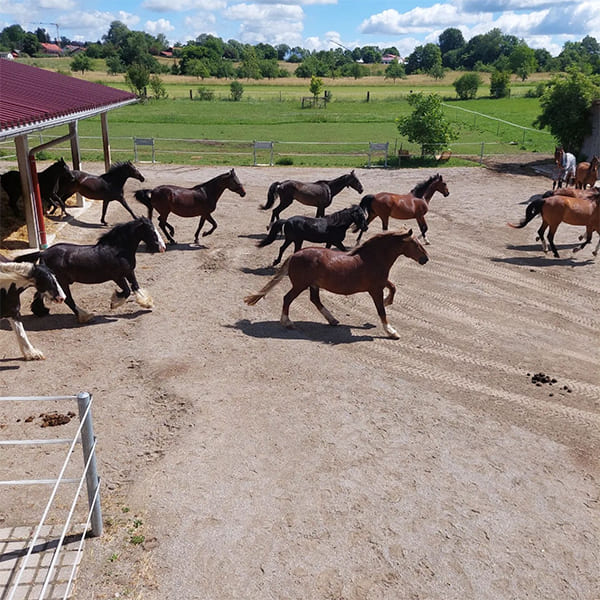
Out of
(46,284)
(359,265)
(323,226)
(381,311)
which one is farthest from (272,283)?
(46,284)

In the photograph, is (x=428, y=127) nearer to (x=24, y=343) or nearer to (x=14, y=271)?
(x=14, y=271)

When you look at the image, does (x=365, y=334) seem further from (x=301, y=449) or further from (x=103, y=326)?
(x=103, y=326)

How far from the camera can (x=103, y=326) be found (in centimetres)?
959

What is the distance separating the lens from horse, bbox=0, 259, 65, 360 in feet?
26.7

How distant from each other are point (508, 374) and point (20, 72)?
16.0 m

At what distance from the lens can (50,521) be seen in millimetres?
5219

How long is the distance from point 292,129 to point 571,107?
61.4 feet

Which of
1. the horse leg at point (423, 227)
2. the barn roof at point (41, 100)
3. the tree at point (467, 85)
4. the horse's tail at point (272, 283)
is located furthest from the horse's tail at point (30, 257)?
the tree at point (467, 85)

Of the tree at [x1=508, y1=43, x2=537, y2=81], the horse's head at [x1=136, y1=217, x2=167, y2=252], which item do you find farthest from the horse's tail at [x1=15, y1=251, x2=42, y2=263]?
the tree at [x1=508, y1=43, x2=537, y2=81]

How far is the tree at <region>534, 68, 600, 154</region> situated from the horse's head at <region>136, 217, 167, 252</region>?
2262 centimetres

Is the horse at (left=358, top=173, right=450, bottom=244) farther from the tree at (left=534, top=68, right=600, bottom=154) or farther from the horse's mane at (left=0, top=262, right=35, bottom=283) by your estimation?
the tree at (left=534, top=68, right=600, bottom=154)

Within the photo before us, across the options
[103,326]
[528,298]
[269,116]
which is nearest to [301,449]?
[103,326]

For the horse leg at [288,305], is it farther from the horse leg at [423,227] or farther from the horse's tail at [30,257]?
the horse leg at [423,227]

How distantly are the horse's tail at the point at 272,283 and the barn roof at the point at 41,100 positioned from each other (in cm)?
465
